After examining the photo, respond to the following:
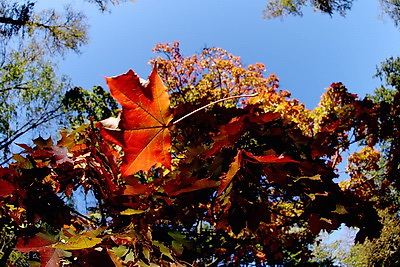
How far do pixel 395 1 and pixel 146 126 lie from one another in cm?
1018

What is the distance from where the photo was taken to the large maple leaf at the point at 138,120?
2.45ft

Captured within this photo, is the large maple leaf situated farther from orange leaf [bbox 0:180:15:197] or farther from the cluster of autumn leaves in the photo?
orange leaf [bbox 0:180:15:197]

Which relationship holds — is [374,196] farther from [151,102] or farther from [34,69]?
[34,69]

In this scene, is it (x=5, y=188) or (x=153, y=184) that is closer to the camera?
(x=5, y=188)

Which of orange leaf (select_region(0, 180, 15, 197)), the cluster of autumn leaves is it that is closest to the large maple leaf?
the cluster of autumn leaves

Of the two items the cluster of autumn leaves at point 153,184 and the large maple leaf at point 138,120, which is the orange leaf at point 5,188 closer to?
the cluster of autumn leaves at point 153,184

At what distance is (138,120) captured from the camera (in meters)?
0.77

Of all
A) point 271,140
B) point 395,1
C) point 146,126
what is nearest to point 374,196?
point 395,1

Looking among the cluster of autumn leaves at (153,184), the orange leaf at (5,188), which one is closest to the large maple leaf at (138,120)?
the cluster of autumn leaves at (153,184)

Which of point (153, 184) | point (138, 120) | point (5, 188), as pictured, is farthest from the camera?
point (153, 184)

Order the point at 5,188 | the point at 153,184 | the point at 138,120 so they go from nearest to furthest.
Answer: the point at 138,120
the point at 5,188
the point at 153,184

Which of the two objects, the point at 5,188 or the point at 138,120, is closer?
the point at 138,120

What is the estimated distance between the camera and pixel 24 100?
1125 cm

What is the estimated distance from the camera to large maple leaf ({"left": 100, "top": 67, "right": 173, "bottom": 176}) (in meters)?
0.75
